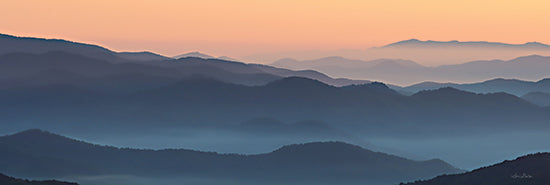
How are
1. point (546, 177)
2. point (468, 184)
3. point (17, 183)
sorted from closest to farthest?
point (546, 177)
point (468, 184)
point (17, 183)

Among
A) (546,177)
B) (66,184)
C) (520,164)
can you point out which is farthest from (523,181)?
(66,184)

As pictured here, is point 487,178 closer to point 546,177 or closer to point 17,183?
point 546,177

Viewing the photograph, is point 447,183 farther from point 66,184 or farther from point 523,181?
point 66,184

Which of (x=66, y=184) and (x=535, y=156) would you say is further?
(x=66, y=184)

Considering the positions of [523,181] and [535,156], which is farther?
[535,156]

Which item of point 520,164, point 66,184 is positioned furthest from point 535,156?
point 66,184

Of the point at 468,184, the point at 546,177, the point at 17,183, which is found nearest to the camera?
the point at 546,177
